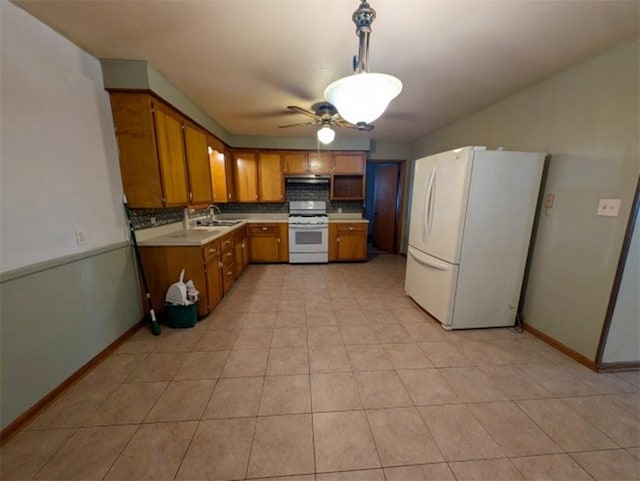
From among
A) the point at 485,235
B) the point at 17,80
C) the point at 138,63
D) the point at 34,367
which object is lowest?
the point at 34,367

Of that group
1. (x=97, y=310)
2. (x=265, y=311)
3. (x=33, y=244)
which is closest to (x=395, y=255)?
(x=265, y=311)

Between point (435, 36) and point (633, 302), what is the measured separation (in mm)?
2406

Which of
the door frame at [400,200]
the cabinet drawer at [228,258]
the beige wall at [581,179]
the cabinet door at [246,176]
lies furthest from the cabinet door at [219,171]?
the beige wall at [581,179]

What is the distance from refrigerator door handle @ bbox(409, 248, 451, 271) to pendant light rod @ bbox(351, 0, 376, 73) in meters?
1.97

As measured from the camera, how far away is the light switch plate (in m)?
1.82

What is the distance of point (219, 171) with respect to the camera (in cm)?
415

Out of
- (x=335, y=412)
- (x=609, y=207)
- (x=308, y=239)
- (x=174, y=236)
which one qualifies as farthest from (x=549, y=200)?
(x=174, y=236)

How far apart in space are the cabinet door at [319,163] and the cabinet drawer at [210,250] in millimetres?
2563

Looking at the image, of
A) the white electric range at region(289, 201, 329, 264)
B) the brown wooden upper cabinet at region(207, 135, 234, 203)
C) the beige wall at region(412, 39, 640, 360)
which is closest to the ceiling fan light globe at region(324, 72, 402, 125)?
the beige wall at region(412, 39, 640, 360)

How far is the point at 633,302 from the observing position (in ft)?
6.11

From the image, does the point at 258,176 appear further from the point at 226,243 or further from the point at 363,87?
Answer: the point at 363,87

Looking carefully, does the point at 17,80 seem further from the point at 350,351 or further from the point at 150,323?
the point at 350,351

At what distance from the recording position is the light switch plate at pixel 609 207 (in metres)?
1.82

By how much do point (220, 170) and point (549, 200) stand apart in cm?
427
